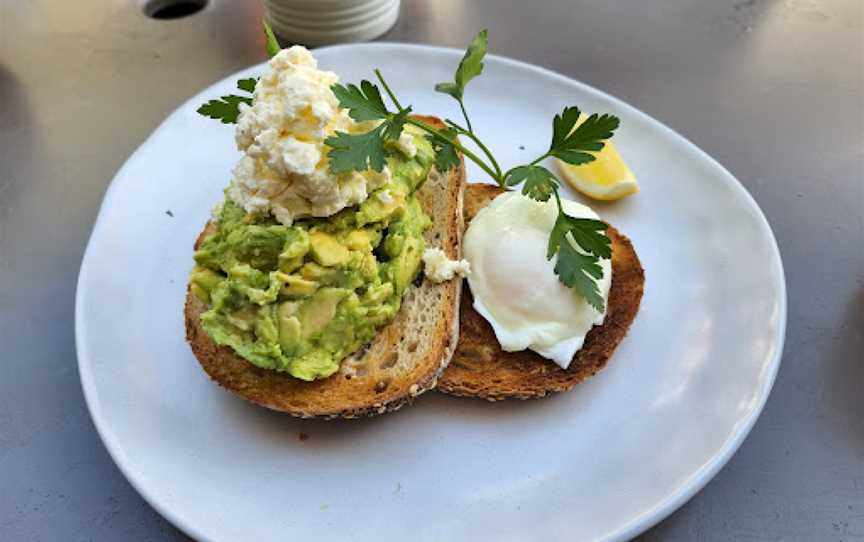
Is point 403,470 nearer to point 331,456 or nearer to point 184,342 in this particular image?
point 331,456

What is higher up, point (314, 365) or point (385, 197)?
point (385, 197)

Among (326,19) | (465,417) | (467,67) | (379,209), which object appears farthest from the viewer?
(326,19)

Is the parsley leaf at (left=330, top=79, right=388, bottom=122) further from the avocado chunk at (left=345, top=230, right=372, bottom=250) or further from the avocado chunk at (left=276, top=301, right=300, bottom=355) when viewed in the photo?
the avocado chunk at (left=276, top=301, right=300, bottom=355)

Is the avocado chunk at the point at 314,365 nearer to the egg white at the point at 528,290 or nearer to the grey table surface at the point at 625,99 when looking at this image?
the egg white at the point at 528,290

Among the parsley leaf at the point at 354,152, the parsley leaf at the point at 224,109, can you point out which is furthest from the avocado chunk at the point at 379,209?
the parsley leaf at the point at 224,109

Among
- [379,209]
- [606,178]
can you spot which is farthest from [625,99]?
[379,209]

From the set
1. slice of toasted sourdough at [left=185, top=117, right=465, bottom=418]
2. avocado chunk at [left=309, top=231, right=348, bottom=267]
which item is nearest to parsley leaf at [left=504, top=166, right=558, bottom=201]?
slice of toasted sourdough at [left=185, top=117, right=465, bottom=418]

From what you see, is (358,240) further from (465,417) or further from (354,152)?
(465,417)
